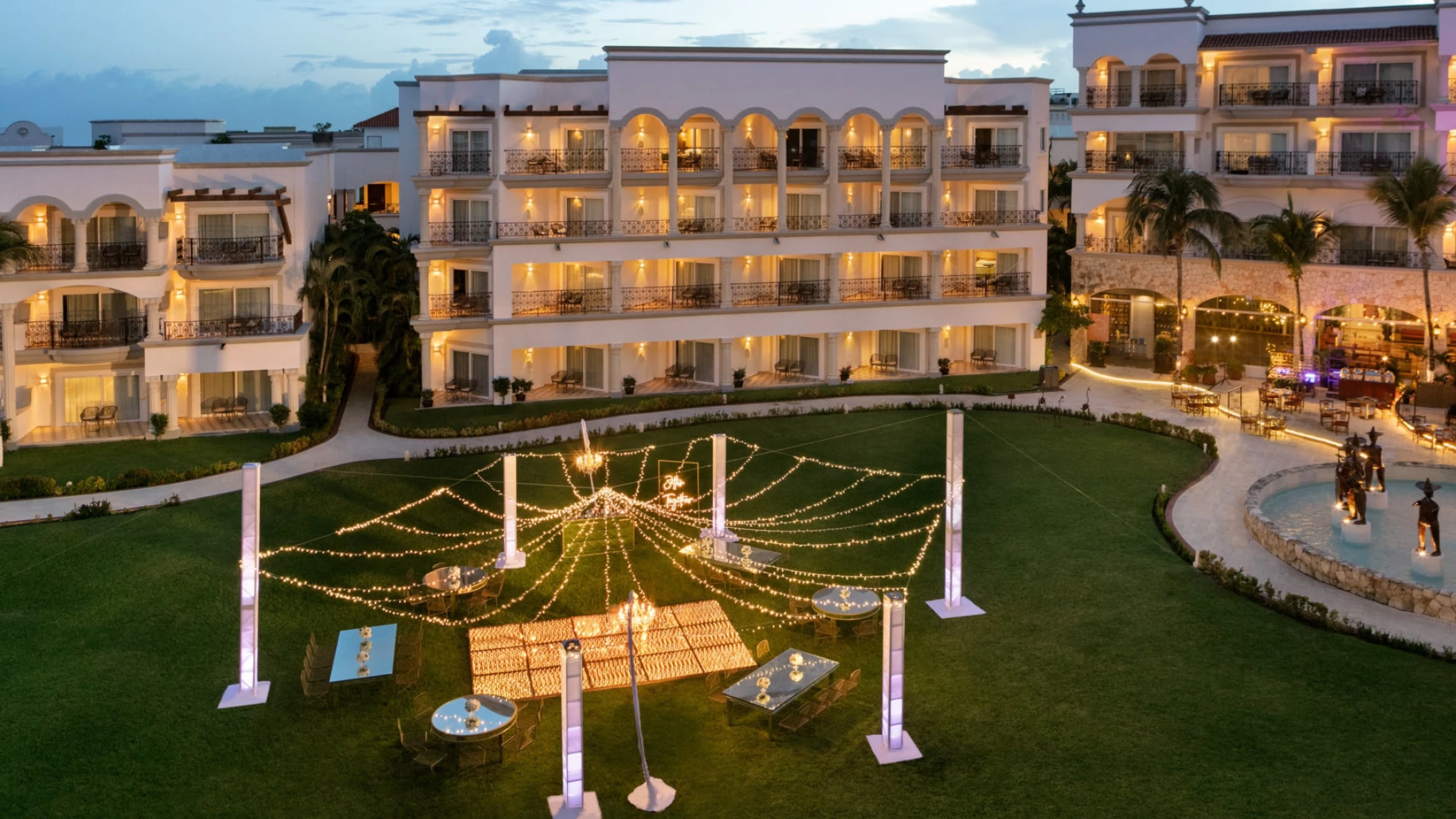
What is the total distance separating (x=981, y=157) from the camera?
188ft

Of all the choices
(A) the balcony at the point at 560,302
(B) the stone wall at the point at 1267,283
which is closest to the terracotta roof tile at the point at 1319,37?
(B) the stone wall at the point at 1267,283

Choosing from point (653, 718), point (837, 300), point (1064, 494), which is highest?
point (837, 300)

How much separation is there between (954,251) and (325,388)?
1092 inches

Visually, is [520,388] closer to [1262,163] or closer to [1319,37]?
[1262,163]

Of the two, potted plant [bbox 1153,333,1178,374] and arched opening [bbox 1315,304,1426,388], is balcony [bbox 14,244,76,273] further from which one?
arched opening [bbox 1315,304,1426,388]

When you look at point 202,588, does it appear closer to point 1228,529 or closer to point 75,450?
point 75,450

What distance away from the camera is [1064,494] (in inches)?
1465

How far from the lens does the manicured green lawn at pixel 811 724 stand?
70.2 ft

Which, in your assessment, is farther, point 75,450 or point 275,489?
point 75,450

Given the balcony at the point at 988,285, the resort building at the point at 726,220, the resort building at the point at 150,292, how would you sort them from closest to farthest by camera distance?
the resort building at the point at 150,292 < the resort building at the point at 726,220 < the balcony at the point at 988,285

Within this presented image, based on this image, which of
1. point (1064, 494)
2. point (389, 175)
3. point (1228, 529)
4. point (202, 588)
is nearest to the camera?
point (202, 588)

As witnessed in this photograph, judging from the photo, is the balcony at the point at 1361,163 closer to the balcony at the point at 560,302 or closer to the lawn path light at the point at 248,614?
the balcony at the point at 560,302

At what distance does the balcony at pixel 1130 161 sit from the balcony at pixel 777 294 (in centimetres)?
1405

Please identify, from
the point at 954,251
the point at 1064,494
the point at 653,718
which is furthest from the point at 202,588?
the point at 954,251
